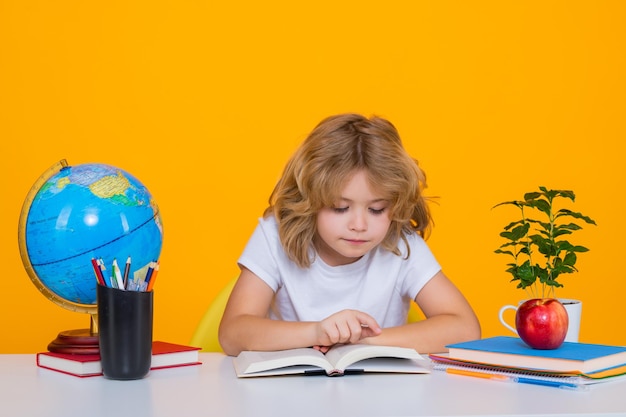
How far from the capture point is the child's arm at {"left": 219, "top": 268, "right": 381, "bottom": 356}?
178 centimetres

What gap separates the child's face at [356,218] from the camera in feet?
6.91

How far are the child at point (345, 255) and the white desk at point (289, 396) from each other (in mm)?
263

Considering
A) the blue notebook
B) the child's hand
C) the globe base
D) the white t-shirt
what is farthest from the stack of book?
the globe base

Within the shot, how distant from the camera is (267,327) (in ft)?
6.47

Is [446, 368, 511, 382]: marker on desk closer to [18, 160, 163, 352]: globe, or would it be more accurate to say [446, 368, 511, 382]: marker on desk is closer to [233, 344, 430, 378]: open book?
[233, 344, 430, 378]: open book

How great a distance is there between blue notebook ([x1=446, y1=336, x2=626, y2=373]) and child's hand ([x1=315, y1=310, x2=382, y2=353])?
0.18 meters

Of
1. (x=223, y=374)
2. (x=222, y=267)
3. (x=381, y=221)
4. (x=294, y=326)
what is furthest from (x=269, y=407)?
(x=222, y=267)

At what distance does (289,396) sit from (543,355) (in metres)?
0.49

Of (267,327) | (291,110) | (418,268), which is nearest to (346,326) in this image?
(267,327)

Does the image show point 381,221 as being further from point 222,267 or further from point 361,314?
point 222,267

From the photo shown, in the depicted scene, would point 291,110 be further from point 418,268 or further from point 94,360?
point 94,360

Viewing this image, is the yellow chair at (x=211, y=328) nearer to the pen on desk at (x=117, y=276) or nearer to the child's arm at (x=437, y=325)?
the child's arm at (x=437, y=325)

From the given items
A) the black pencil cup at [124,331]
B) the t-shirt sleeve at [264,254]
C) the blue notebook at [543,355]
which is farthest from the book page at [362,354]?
the t-shirt sleeve at [264,254]

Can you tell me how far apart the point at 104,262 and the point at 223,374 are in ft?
1.05
